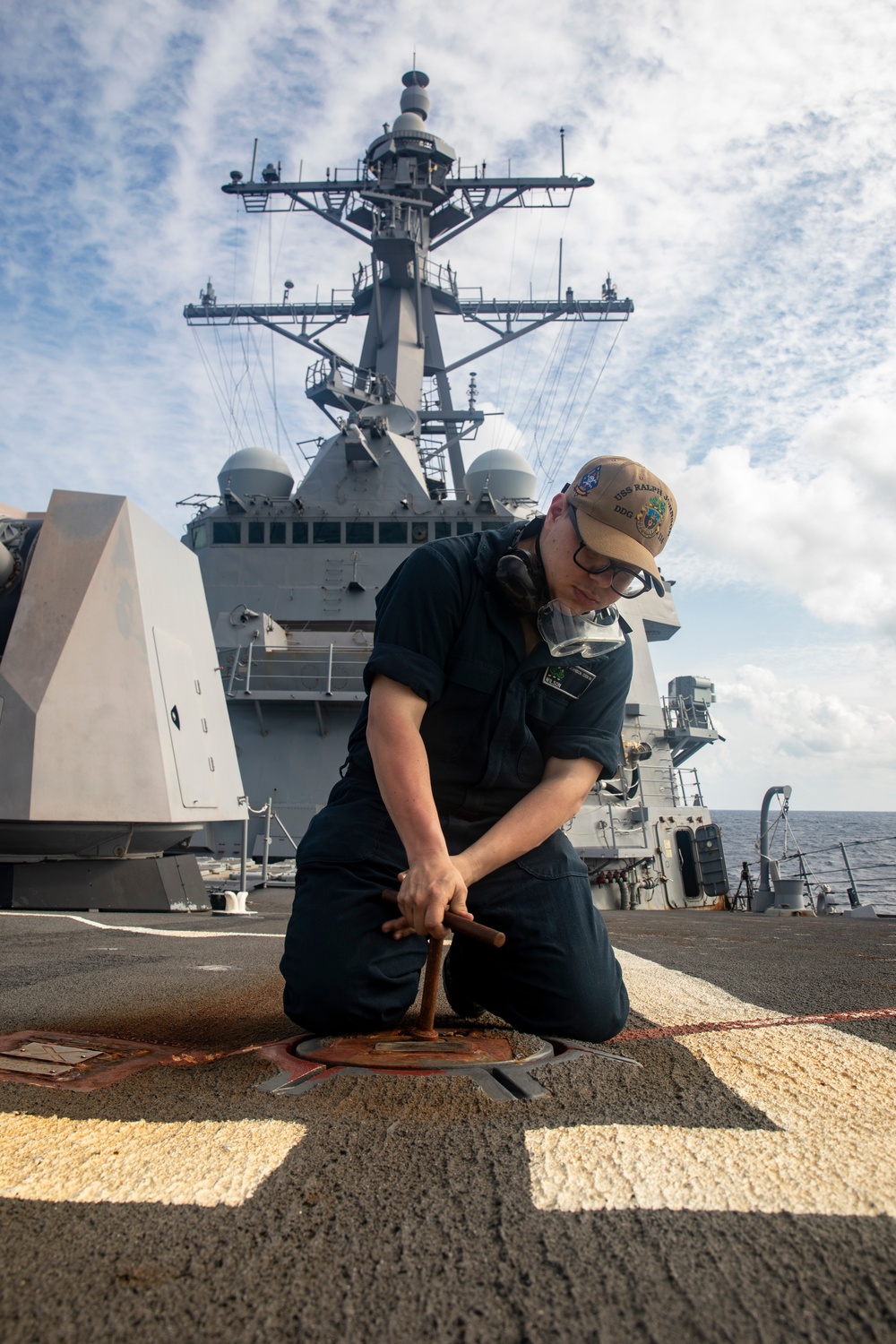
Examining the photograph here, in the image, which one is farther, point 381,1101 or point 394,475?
point 394,475

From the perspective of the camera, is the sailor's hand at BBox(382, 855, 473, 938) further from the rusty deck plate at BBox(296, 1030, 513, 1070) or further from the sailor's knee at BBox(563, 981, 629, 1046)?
the sailor's knee at BBox(563, 981, 629, 1046)

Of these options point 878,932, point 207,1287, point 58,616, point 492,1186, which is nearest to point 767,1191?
point 492,1186

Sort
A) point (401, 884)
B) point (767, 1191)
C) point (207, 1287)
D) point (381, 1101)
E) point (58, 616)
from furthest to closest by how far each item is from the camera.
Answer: point (58, 616), point (401, 884), point (381, 1101), point (767, 1191), point (207, 1287)

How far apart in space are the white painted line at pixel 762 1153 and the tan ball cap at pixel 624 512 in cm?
78

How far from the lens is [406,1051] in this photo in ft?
4.07

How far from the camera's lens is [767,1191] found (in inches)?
28.0

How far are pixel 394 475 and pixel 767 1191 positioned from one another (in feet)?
49.7

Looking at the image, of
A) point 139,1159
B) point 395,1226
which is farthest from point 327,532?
point 395,1226

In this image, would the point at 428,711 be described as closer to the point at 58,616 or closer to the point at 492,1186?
the point at 492,1186

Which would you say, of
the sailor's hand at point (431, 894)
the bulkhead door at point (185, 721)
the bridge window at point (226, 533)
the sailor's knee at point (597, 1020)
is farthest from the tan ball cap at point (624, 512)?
the bridge window at point (226, 533)

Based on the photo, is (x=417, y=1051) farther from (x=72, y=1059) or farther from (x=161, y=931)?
(x=161, y=931)

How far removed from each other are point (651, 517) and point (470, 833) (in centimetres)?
66

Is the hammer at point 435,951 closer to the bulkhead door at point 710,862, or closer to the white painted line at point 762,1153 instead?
the white painted line at point 762,1153

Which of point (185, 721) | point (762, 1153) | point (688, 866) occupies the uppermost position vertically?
point (185, 721)
